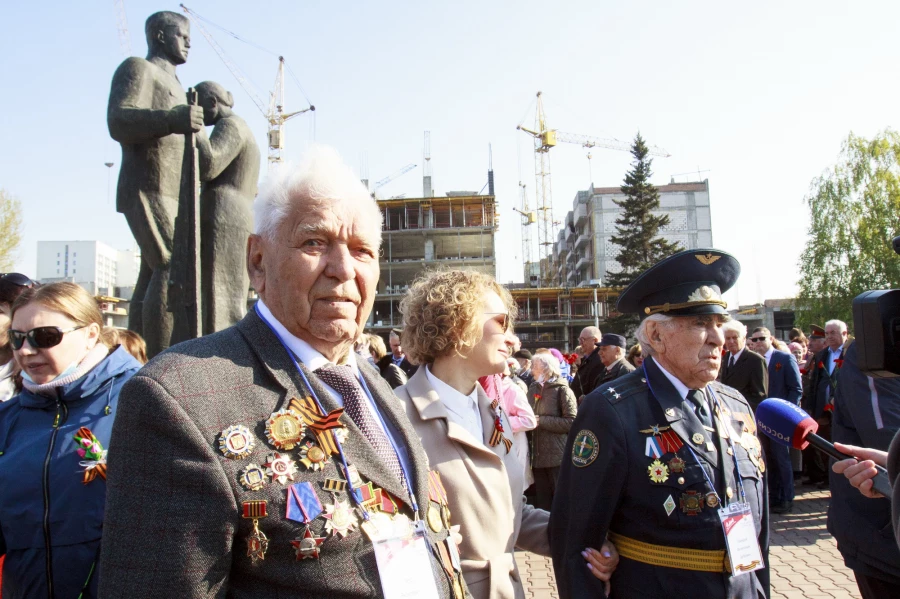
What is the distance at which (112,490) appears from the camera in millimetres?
1405

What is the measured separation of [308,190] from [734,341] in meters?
7.33

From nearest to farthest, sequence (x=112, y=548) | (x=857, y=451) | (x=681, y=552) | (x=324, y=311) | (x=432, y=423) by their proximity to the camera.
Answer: (x=112, y=548), (x=324, y=311), (x=857, y=451), (x=681, y=552), (x=432, y=423)

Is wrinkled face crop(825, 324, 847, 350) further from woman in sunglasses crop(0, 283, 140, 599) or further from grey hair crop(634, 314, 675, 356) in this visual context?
woman in sunglasses crop(0, 283, 140, 599)

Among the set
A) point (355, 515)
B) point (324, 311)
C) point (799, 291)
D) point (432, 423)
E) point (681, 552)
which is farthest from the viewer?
point (799, 291)

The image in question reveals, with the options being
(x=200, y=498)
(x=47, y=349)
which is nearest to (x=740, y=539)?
(x=200, y=498)

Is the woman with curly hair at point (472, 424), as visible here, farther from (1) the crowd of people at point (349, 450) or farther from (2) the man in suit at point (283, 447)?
(2) the man in suit at point (283, 447)

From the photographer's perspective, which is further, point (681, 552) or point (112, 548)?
point (681, 552)

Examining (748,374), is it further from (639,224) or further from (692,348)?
(639,224)

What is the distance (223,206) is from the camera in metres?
6.28

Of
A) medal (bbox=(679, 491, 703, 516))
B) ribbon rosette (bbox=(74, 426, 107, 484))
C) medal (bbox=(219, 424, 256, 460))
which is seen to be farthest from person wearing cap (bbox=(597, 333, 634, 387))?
medal (bbox=(219, 424, 256, 460))

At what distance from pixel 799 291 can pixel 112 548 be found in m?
43.1

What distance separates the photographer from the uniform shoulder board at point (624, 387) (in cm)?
273

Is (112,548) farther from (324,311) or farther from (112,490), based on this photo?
(324,311)

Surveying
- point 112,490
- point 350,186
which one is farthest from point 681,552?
point 112,490
